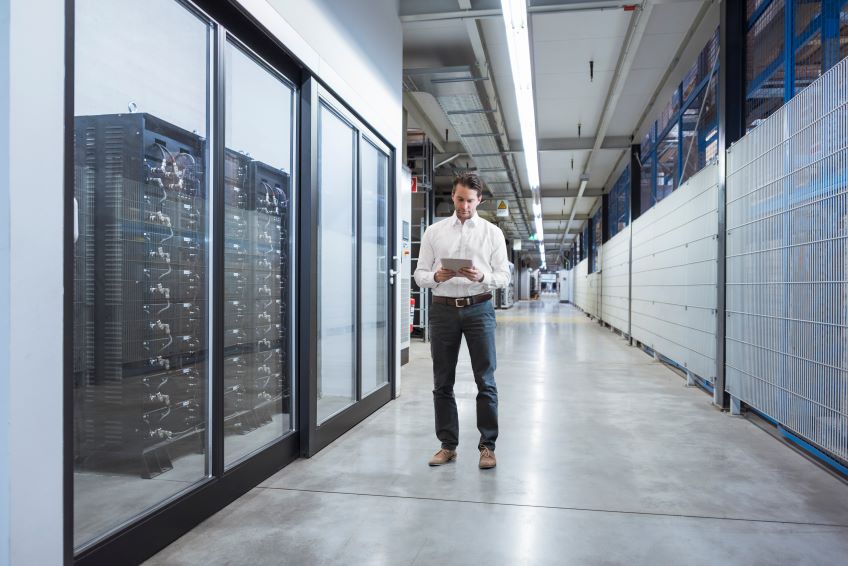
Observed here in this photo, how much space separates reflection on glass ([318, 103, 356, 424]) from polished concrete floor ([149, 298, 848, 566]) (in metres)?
0.38

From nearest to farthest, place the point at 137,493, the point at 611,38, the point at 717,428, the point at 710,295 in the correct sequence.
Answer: the point at 137,493, the point at 717,428, the point at 710,295, the point at 611,38

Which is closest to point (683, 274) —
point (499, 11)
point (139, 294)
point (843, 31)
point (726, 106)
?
point (726, 106)

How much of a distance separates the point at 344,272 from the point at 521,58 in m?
2.38

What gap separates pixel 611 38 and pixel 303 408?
5.11m

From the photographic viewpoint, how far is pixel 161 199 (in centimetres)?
234

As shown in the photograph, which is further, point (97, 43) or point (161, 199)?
point (161, 199)

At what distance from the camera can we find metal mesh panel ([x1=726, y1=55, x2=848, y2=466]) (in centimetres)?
268

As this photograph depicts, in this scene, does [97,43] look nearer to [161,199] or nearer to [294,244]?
[161,199]

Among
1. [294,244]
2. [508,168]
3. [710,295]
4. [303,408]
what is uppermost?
[508,168]

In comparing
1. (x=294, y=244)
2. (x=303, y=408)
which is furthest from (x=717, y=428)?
(x=294, y=244)

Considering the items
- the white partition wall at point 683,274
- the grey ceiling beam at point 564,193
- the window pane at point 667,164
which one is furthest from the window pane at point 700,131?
the grey ceiling beam at point 564,193

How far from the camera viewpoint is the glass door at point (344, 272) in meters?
3.23

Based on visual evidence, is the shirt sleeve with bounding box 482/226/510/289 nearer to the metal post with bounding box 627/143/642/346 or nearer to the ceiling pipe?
the ceiling pipe

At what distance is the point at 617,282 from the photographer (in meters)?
10.6
